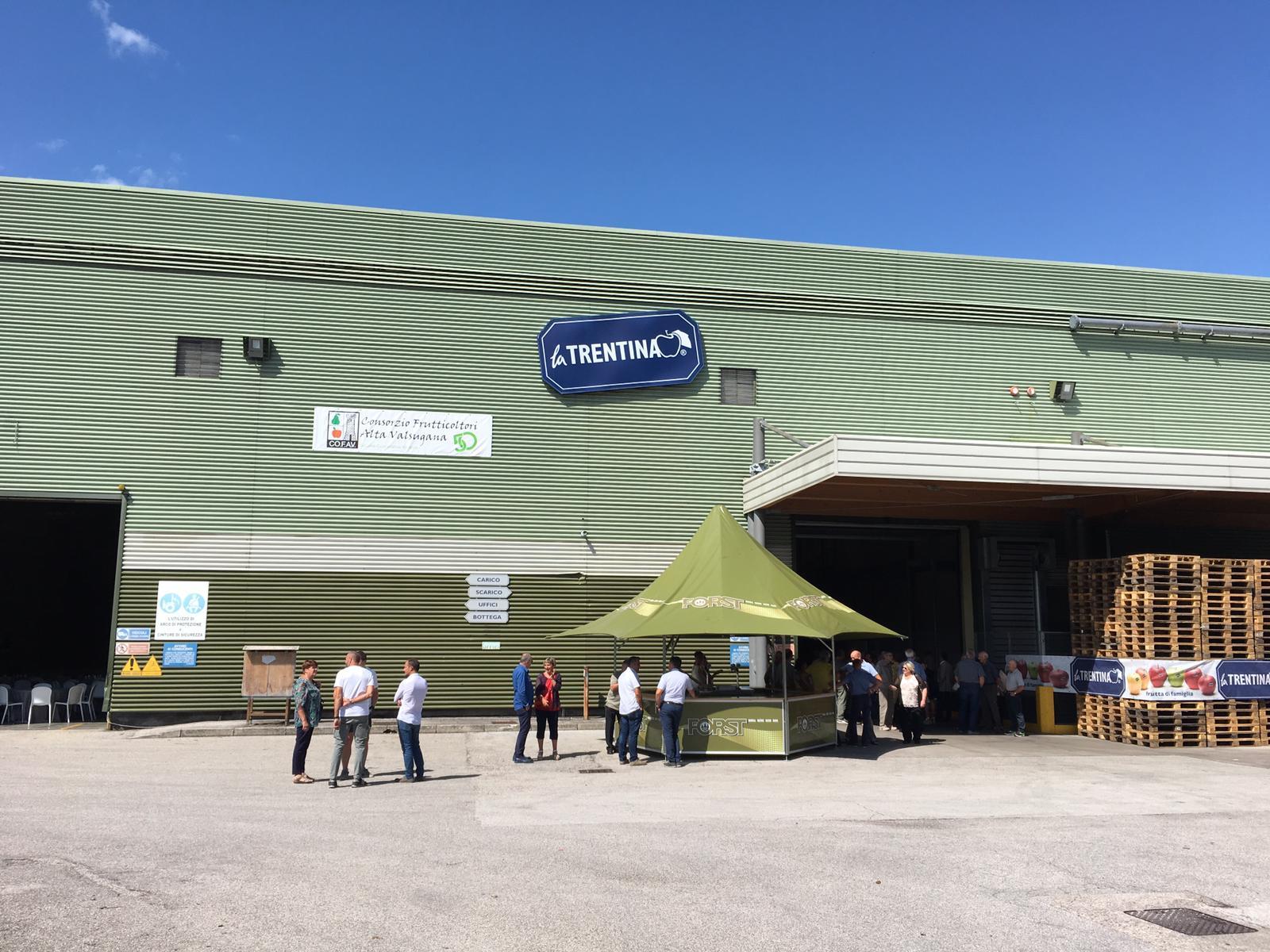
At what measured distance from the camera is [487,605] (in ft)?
76.0

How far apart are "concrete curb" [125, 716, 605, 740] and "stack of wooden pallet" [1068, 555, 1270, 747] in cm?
1089

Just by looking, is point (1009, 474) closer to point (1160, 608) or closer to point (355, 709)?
point (1160, 608)

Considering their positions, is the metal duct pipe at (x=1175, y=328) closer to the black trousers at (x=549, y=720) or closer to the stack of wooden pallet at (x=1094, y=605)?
the stack of wooden pallet at (x=1094, y=605)

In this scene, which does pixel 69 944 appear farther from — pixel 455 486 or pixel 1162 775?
pixel 455 486

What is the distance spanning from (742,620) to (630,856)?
757 cm

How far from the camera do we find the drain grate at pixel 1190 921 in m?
7.44

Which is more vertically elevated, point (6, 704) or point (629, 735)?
point (629, 735)

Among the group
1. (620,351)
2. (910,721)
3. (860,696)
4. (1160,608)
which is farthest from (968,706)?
(620,351)

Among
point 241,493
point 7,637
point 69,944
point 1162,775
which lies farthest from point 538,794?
point 7,637

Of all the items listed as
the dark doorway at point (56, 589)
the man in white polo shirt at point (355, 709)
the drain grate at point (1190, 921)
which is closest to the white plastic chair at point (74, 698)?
the dark doorway at point (56, 589)

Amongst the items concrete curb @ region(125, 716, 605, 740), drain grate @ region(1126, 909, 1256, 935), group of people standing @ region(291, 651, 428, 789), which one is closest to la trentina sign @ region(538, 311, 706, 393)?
concrete curb @ region(125, 716, 605, 740)

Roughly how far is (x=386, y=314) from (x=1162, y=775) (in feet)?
59.7

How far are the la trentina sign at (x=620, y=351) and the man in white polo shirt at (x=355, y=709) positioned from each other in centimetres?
1116

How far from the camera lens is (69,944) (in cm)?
669
